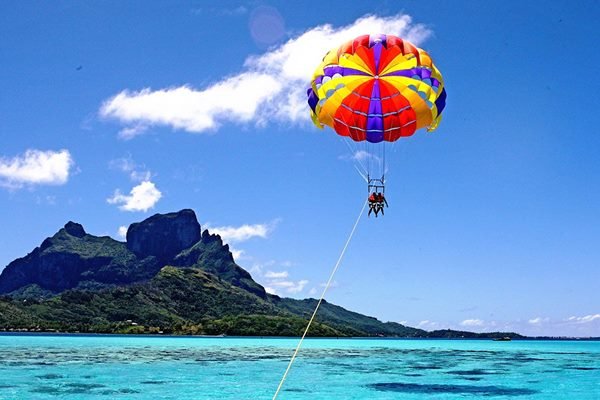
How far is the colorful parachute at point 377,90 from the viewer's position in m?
25.7

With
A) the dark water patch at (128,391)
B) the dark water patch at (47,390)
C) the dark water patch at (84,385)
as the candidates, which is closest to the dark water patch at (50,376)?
the dark water patch at (84,385)

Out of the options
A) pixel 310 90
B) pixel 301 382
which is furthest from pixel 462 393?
pixel 310 90

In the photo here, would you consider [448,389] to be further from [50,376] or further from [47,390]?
[50,376]

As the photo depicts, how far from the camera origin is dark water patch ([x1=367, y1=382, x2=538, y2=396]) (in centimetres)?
3630

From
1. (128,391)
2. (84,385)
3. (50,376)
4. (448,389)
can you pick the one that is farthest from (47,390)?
(448,389)

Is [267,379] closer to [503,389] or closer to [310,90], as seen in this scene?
[503,389]

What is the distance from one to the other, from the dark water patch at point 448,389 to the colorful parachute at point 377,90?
705 inches

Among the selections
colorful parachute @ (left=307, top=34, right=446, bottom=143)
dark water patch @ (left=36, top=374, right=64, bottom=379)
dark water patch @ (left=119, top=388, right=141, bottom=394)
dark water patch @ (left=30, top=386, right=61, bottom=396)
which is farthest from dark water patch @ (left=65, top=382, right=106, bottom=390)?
colorful parachute @ (left=307, top=34, right=446, bottom=143)

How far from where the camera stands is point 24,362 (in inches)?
2149

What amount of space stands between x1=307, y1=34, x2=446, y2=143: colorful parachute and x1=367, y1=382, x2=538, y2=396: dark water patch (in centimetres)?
1790

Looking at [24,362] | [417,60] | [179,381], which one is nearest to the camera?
[417,60]

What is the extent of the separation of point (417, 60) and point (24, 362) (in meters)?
48.2

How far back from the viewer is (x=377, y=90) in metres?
27.0

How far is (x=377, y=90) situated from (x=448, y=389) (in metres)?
21.5
